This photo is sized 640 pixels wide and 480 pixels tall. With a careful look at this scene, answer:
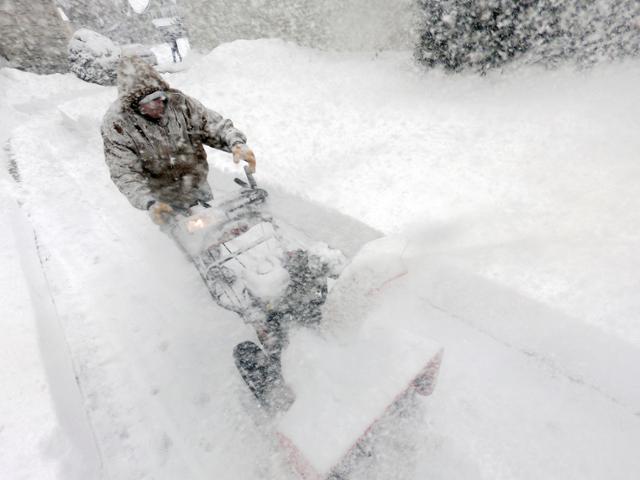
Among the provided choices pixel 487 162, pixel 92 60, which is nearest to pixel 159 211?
pixel 487 162

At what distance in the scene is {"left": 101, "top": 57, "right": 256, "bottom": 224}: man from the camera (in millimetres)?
2959

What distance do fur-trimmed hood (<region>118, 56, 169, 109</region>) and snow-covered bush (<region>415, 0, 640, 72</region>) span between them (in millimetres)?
5025

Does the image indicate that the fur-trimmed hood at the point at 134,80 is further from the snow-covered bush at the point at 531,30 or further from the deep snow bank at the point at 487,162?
the snow-covered bush at the point at 531,30

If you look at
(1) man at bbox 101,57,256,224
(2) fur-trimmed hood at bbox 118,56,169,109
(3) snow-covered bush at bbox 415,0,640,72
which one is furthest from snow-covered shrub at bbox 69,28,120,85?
(2) fur-trimmed hood at bbox 118,56,169,109

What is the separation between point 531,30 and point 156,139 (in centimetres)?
576

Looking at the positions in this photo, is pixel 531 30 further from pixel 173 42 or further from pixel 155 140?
pixel 173 42

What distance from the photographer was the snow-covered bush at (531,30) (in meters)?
5.00

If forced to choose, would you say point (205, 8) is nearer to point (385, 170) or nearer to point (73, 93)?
point (73, 93)

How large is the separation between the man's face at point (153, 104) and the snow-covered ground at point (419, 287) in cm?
208

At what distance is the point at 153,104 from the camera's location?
2.96 meters

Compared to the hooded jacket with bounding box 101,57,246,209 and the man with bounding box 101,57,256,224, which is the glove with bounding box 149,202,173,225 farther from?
the hooded jacket with bounding box 101,57,246,209

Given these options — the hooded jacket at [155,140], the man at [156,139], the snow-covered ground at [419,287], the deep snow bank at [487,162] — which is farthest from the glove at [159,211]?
the deep snow bank at [487,162]

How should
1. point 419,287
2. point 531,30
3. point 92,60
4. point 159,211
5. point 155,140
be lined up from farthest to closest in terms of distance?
1. point 92,60
2. point 531,30
3. point 419,287
4. point 155,140
5. point 159,211

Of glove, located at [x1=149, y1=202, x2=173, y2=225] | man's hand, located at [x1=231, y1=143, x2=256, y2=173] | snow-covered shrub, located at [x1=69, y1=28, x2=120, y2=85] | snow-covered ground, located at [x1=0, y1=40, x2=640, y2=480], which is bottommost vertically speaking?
snow-covered ground, located at [x1=0, y1=40, x2=640, y2=480]
